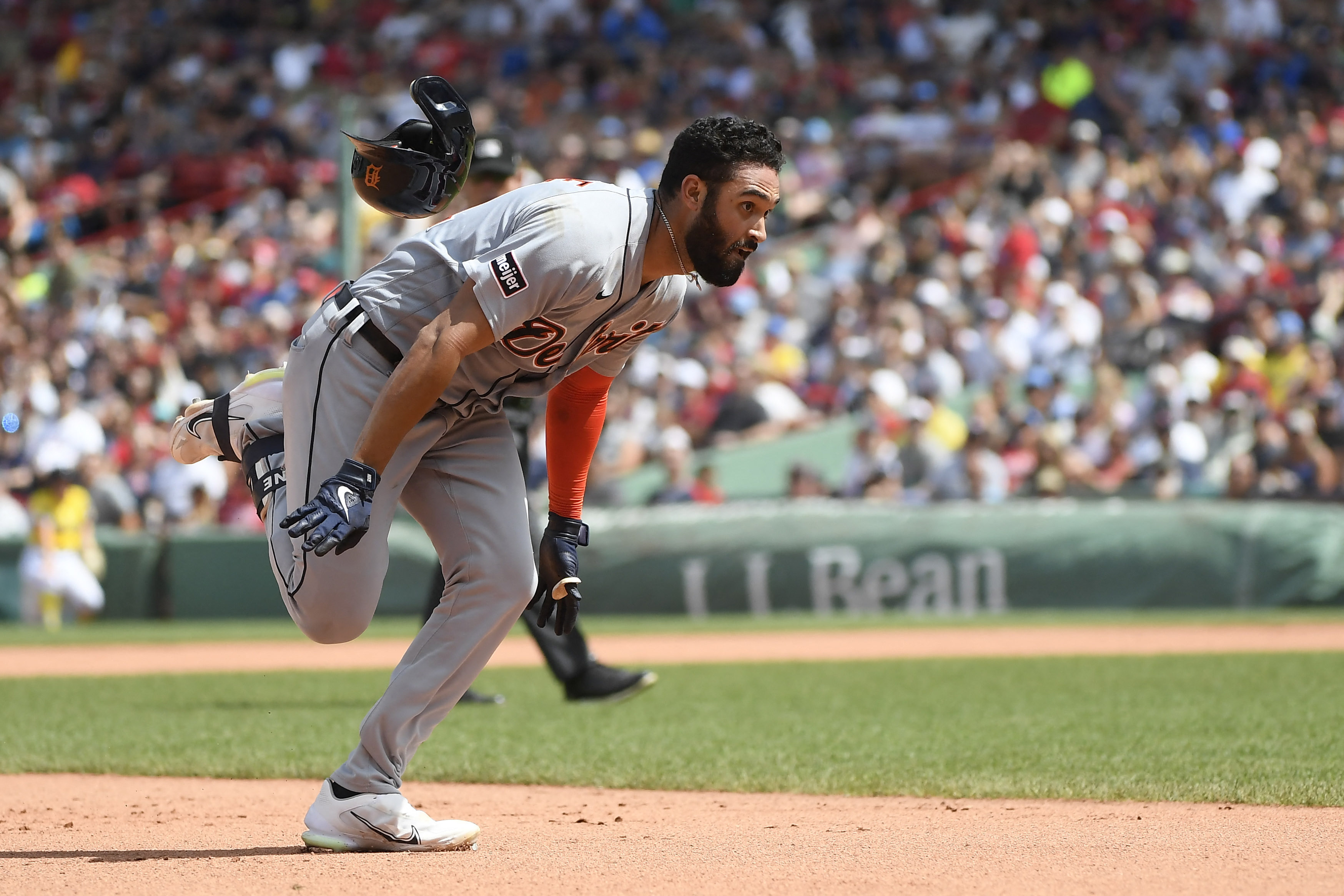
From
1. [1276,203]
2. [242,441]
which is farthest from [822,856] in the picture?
[1276,203]

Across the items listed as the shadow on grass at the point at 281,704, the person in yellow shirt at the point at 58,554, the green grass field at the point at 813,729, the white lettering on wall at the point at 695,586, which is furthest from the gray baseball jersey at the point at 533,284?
the person in yellow shirt at the point at 58,554

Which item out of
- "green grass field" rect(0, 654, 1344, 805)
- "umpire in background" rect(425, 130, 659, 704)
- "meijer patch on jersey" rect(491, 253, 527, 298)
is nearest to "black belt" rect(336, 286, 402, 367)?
"meijer patch on jersey" rect(491, 253, 527, 298)

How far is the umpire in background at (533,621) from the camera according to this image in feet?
22.9

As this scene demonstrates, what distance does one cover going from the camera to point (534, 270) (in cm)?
383

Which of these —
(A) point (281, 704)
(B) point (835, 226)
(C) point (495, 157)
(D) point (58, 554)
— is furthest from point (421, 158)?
(B) point (835, 226)

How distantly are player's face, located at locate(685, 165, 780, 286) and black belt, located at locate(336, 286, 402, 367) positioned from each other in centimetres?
79

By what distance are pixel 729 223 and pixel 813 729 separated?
11.4ft

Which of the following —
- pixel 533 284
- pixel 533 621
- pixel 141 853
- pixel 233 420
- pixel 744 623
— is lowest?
pixel 744 623

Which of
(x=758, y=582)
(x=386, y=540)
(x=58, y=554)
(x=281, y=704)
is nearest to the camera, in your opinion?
(x=386, y=540)

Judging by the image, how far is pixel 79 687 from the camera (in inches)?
359

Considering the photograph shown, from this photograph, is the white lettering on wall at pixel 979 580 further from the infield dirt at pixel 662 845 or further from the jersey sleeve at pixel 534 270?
the jersey sleeve at pixel 534 270

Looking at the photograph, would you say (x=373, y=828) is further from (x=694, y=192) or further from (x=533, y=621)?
(x=533, y=621)

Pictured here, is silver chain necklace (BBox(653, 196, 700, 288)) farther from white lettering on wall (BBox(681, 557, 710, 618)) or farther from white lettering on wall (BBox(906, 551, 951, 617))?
white lettering on wall (BBox(681, 557, 710, 618))

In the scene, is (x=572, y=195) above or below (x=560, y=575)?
above
